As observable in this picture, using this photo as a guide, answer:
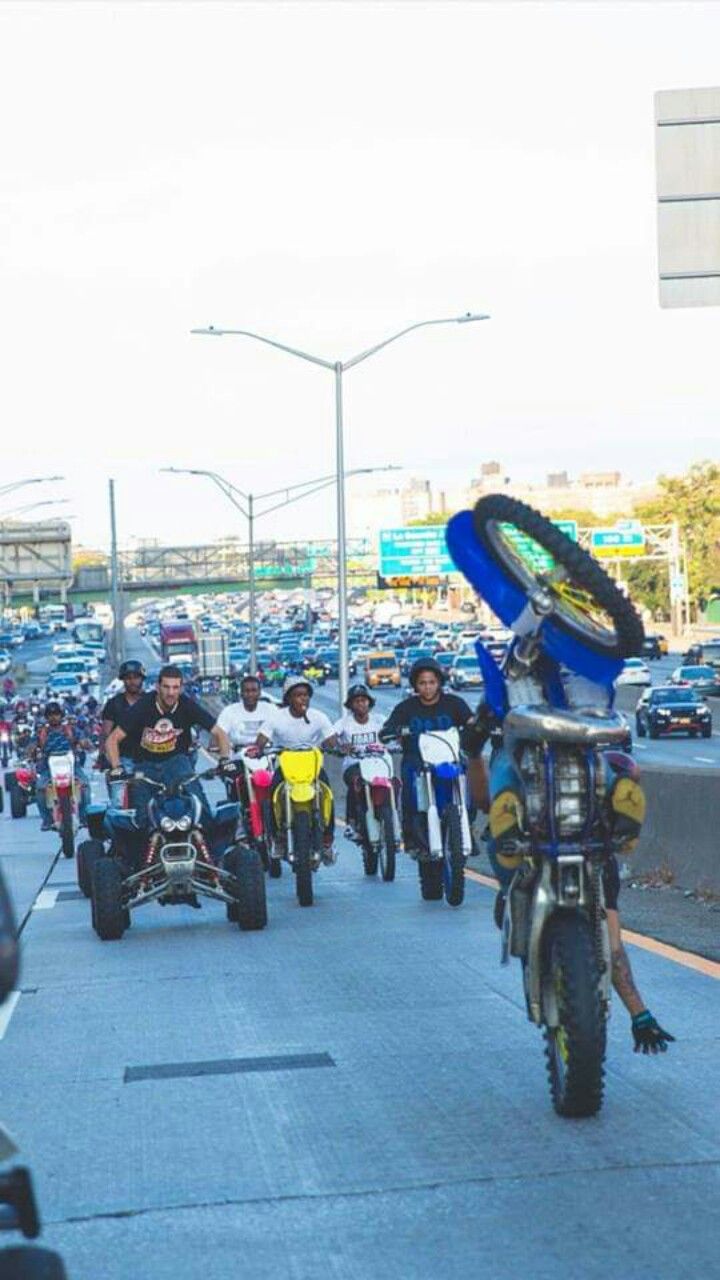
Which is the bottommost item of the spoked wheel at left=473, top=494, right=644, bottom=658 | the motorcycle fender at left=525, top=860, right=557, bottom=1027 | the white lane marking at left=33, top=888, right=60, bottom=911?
the white lane marking at left=33, top=888, right=60, bottom=911

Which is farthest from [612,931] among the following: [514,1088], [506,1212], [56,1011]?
[56,1011]

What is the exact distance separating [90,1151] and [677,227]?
1592cm

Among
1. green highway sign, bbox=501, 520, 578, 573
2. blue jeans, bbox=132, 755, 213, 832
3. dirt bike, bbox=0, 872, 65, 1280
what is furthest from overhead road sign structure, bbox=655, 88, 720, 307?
dirt bike, bbox=0, 872, 65, 1280

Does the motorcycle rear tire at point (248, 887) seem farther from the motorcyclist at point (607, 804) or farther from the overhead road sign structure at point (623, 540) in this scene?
the overhead road sign structure at point (623, 540)

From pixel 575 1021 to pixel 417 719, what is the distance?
984cm

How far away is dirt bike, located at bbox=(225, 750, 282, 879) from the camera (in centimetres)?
2012

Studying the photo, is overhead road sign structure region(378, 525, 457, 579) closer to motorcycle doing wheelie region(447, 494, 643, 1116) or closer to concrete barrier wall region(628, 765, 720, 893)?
concrete barrier wall region(628, 765, 720, 893)

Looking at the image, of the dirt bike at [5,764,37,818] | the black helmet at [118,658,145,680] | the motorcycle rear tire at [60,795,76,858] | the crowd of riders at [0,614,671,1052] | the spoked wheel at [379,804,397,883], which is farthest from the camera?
the dirt bike at [5,764,37,818]

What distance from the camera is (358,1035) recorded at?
11.2 metres

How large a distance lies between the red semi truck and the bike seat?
12067cm

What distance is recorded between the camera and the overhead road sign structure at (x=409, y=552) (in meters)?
126

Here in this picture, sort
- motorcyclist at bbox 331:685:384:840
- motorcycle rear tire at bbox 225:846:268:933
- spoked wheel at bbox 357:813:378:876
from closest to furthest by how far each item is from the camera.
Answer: motorcycle rear tire at bbox 225:846:268:933 < motorcyclist at bbox 331:685:384:840 < spoked wheel at bbox 357:813:378:876

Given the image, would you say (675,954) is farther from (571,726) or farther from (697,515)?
(697,515)

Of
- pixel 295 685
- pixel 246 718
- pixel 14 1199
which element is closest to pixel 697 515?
pixel 246 718
